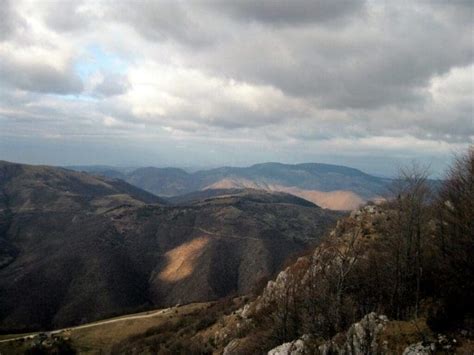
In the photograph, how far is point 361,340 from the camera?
3675cm

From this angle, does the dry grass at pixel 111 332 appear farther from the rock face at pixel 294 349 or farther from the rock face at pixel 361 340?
the rock face at pixel 361 340

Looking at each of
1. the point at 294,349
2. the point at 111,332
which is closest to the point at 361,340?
the point at 294,349

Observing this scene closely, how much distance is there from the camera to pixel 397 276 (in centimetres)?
4488

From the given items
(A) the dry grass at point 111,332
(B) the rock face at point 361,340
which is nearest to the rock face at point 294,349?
(B) the rock face at point 361,340

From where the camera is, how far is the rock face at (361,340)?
117 ft

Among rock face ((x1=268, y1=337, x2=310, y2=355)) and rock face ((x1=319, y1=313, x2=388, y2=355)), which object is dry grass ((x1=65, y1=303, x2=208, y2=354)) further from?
rock face ((x1=319, y1=313, x2=388, y2=355))

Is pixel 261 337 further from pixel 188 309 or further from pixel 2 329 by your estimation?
pixel 2 329

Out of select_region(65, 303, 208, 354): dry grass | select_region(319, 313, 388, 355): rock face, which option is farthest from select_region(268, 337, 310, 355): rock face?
select_region(65, 303, 208, 354): dry grass

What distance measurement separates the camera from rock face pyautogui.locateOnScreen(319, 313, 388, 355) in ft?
117

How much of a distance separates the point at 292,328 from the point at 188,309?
78158 mm

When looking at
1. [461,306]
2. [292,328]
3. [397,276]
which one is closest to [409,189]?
[397,276]

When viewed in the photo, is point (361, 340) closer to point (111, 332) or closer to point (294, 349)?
point (294, 349)

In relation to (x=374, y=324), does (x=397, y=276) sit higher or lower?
higher

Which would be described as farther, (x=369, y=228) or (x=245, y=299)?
(x=245, y=299)
